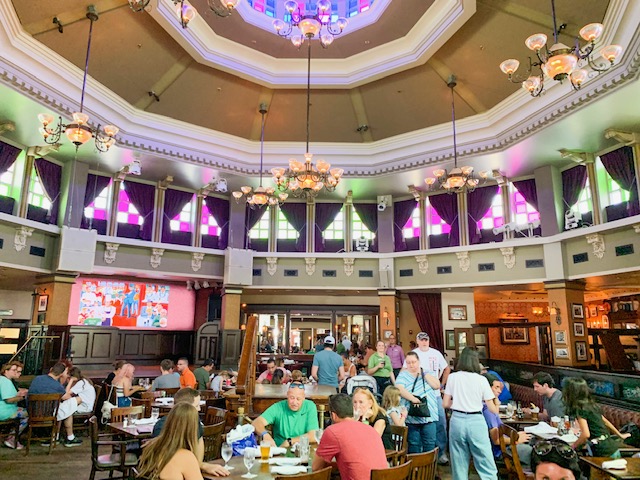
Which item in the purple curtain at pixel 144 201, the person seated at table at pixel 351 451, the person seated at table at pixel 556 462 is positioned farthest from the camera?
the purple curtain at pixel 144 201

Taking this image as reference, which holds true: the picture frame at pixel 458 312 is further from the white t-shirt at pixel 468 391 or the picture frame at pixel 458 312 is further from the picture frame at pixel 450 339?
the white t-shirt at pixel 468 391

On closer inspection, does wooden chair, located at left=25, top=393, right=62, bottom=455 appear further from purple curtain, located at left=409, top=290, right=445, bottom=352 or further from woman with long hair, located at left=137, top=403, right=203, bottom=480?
purple curtain, located at left=409, top=290, right=445, bottom=352

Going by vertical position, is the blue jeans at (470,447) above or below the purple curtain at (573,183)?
below

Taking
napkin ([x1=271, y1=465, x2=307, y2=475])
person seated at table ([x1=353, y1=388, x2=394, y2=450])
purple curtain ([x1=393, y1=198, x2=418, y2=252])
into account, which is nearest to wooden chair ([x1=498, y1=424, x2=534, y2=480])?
person seated at table ([x1=353, y1=388, x2=394, y2=450])

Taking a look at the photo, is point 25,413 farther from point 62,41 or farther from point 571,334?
point 571,334

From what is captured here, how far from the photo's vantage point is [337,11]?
1130 cm

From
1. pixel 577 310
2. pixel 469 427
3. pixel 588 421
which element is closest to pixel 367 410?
pixel 469 427

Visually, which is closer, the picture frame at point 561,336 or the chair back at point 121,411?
the chair back at point 121,411

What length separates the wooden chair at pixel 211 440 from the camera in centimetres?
397

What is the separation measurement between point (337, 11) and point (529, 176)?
6553 millimetres

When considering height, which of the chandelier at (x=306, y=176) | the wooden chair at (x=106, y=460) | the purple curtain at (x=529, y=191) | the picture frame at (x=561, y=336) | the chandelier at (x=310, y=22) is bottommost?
the wooden chair at (x=106, y=460)

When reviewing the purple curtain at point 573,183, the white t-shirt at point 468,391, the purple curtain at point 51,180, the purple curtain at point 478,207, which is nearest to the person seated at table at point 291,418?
the white t-shirt at point 468,391

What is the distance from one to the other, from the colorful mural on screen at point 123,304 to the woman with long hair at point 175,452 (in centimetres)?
1229

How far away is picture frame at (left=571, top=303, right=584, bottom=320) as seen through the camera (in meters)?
11.3
